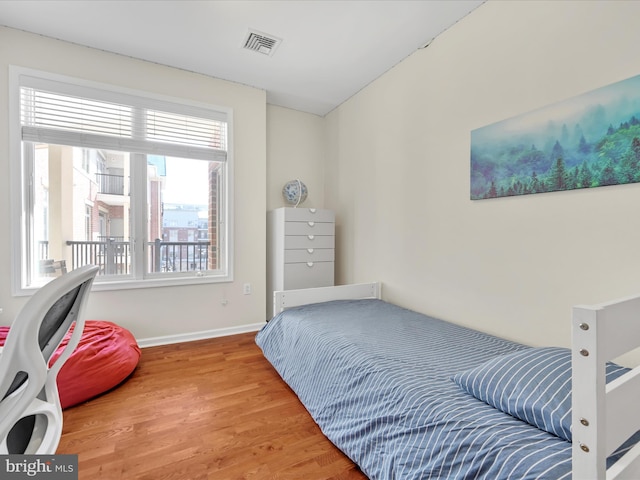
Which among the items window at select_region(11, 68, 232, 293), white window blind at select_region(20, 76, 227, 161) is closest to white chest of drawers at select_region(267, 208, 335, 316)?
window at select_region(11, 68, 232, 293)

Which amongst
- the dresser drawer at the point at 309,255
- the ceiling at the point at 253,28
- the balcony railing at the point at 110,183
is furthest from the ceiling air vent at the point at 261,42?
the dresser drawer at the point at 309,255

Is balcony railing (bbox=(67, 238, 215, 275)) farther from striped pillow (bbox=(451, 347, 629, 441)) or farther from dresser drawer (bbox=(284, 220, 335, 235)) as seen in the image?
striped pillow (bbox=(451, 347, 629, 441))

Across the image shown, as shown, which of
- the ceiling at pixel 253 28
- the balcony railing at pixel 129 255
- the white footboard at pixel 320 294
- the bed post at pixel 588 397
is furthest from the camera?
the balcony railing at pixel 129 255

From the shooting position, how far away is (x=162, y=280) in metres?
2.72

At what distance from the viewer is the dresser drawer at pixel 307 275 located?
2949 mm

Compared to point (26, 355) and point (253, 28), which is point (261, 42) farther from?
point (26, 355)

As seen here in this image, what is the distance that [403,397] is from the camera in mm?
1178

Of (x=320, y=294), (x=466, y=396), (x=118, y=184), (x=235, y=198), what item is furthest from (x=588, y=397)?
(x=118, y=184)

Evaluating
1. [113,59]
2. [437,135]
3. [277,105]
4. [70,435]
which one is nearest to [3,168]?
[113,59]

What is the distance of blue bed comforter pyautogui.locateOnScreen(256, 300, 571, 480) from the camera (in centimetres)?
87

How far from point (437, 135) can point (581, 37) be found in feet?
2.90

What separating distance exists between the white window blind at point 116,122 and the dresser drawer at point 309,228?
971 millimetres

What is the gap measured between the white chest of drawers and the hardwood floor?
0.99 metres

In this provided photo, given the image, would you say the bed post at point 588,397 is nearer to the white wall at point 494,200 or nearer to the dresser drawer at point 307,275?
the white wall at point 494,200
